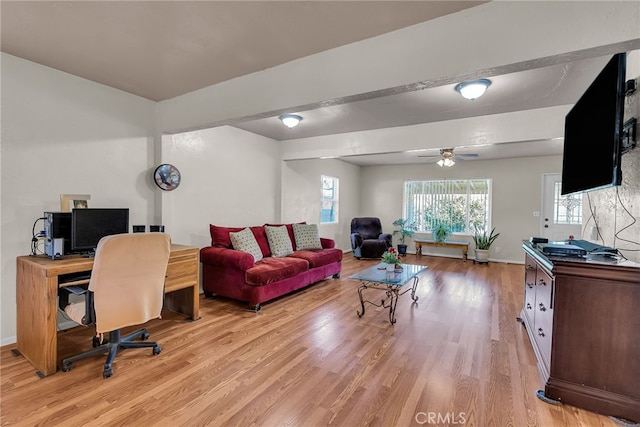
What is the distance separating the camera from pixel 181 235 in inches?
152

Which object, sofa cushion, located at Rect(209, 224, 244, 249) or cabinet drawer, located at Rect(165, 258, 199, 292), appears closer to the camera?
cabinet drawer, located at Rect(165, 258, 199, 292)

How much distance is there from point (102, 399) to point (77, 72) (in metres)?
2.85

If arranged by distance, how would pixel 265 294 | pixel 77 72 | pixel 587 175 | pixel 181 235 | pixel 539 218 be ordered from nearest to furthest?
pixel 587 175
pixel 77 72
pixel 265 294
pixel 181 235
pixel 539 218

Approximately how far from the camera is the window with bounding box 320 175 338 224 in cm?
687

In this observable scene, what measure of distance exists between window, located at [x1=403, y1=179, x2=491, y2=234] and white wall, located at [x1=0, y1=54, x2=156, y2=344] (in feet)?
20.5

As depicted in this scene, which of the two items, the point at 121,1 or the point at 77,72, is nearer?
the point at 121,1

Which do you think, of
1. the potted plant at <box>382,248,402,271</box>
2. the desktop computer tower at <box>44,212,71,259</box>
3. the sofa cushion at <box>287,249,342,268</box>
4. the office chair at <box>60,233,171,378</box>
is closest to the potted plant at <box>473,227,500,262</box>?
the sofa cushion at <box>287,249,342,268</box>

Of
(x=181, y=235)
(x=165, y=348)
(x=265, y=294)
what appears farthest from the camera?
(x=181, y=235)

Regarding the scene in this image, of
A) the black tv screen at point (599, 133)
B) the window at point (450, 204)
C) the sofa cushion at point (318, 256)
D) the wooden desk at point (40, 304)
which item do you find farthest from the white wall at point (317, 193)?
the black tv screen at point (599, 133)

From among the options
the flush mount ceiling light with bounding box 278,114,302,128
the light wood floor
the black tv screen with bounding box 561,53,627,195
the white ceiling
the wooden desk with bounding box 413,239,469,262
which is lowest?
the light wood floor

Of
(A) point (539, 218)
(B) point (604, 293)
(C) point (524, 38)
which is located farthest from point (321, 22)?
(A) point (539, 218)

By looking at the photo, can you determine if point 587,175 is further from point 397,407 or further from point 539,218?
point 539,218

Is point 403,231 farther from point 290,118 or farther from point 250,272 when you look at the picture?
point 250,272

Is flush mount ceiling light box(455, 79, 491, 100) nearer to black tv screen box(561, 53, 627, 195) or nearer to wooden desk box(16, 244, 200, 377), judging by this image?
black tv screen box(561, 53, 627, 195)
